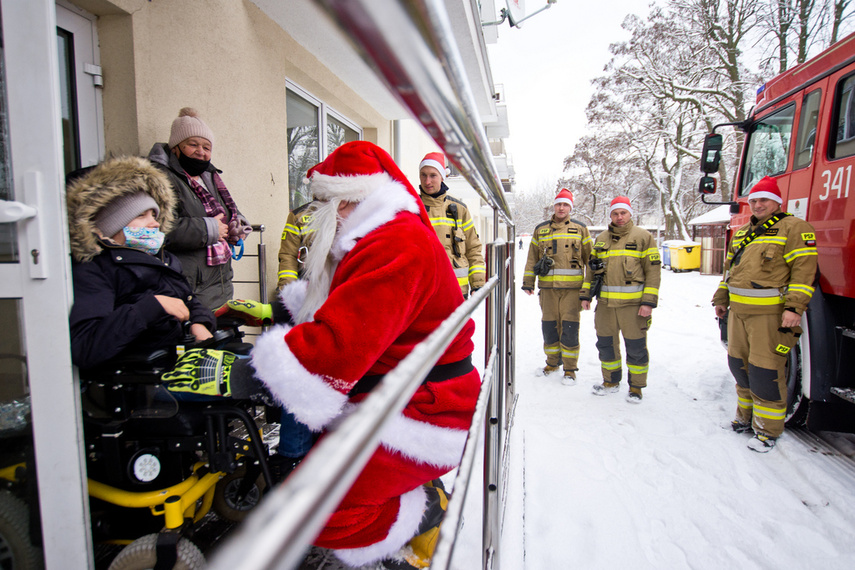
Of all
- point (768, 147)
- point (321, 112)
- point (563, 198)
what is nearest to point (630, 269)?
point (563, 198)

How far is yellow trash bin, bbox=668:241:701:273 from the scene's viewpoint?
54.6 ft

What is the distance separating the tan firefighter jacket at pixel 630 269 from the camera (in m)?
3.78

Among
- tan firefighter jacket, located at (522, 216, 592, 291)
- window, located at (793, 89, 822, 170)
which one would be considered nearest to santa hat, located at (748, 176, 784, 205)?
window, located at (793, 89, 822, 170)

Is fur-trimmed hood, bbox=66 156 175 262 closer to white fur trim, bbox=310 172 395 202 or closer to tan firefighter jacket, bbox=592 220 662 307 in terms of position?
white fur trim, bbox=310 172 395 202

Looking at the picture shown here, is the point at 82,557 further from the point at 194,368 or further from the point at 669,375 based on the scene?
the point at 669,375

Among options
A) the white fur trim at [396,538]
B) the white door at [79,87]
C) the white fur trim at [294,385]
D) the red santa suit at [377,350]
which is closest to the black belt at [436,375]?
the red santa suit at [377,350]

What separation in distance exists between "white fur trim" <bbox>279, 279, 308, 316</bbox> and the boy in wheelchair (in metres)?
0.26

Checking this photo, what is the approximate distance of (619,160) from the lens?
80.0 feet

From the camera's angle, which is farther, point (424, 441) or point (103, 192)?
point (103, 192)

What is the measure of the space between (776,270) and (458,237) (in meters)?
2.36

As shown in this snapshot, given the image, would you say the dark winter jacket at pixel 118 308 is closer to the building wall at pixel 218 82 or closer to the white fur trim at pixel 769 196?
the building wall at pixel 218 82

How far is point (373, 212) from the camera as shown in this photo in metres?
1.47

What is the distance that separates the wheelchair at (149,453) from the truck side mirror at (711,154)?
165 inches

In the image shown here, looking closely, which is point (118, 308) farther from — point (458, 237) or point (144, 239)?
point (458, 237)
